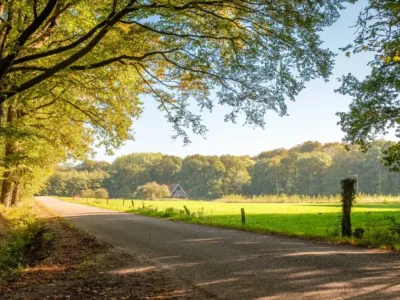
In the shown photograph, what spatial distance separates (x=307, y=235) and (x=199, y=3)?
354 inches

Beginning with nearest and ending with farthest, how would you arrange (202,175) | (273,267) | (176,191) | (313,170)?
(273,267)
(313,170)
(176,191)
(202,175)

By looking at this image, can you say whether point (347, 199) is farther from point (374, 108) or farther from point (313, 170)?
point (313, 170)

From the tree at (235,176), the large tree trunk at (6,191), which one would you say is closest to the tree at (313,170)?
the tree at (235,176)

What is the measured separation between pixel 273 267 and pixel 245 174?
125 meters

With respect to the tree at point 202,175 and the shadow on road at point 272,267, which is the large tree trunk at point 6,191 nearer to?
the shadow on road at point 272,267

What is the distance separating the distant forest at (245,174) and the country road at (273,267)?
316ft

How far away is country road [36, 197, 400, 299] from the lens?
609 cm

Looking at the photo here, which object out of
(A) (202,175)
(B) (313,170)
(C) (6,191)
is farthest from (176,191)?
(C) (6,191)

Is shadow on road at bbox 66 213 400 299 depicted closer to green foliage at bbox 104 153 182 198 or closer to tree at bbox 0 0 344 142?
tree at bbox 0 0 344 142

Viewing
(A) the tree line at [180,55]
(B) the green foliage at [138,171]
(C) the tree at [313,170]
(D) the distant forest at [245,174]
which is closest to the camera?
(A) the tree line at [180,55]

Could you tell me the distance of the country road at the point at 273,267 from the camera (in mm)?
6090

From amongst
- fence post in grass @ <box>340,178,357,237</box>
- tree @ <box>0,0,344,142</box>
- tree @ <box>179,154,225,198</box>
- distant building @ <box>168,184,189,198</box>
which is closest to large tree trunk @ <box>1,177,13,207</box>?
tree @ <box>0,0,344,142</box>

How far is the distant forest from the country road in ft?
316

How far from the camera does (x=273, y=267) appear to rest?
7887 mm
